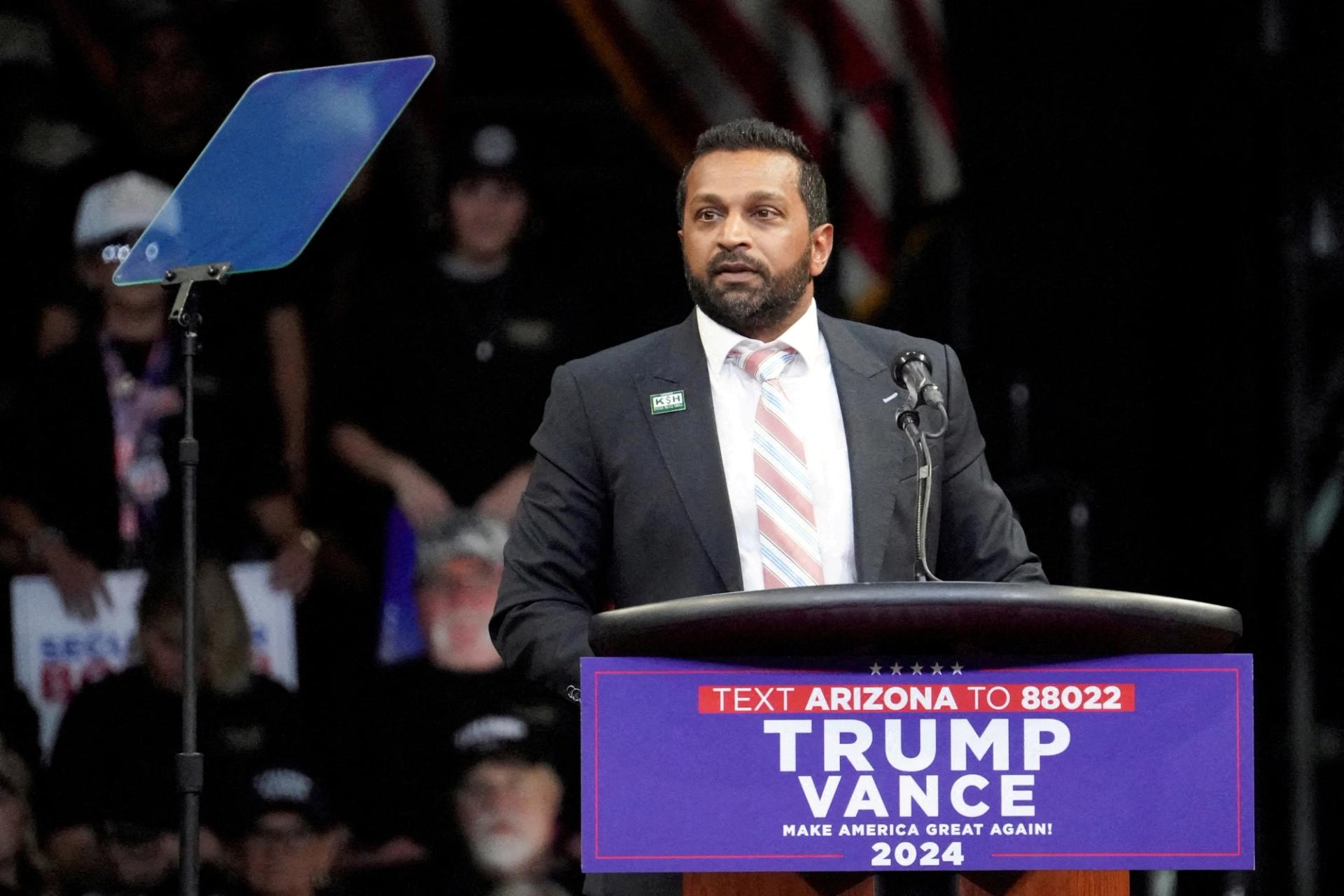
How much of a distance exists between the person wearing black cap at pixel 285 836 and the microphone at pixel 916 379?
3025 millimetres

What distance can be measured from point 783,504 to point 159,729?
2870 mm

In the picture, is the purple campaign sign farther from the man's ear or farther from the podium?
the man's ear

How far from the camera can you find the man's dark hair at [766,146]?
251 cm

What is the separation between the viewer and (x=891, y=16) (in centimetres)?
519

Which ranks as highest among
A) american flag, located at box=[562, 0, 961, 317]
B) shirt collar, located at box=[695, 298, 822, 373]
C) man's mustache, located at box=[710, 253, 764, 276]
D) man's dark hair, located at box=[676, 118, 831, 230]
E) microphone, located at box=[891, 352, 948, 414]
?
american flag, located at box=[562, 0, 961, 317]

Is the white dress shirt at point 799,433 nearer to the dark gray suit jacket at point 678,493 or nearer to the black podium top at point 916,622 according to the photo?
the dark gray suit jacket at point 678,493

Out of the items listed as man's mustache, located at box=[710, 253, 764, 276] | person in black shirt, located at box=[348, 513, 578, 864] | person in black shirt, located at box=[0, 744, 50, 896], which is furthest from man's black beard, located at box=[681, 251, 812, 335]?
person in black shirt, located at box=[0, 744, 50, 896]

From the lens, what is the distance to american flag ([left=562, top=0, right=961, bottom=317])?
5195 millimetres

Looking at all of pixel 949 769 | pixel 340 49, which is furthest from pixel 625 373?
pixel 340 49

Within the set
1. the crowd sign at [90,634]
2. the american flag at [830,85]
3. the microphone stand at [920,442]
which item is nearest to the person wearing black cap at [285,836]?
the crowd sign at [90,634]

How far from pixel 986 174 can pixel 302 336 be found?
182 cm

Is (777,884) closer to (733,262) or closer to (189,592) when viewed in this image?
(733,262)

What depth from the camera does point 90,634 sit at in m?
4.93

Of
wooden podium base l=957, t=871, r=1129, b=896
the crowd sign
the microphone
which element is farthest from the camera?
the crowd sign
